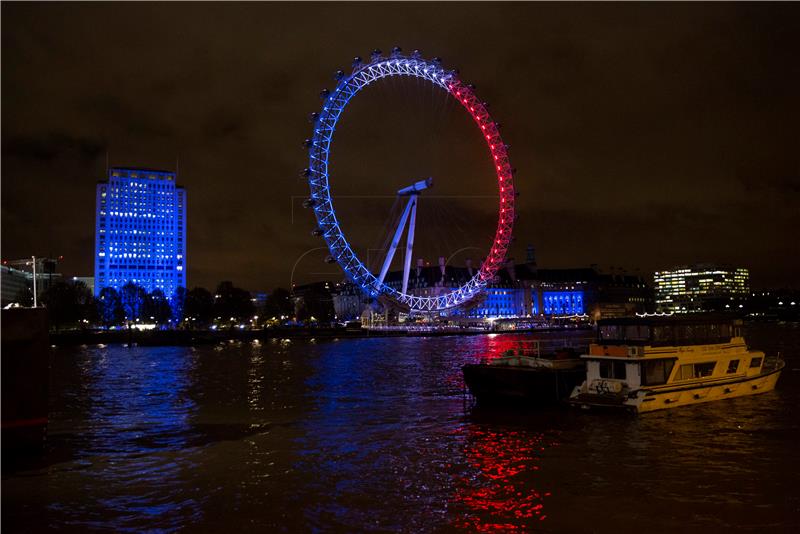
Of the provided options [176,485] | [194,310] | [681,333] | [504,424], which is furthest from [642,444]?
[194,310]

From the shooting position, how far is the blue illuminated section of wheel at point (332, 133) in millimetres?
75375

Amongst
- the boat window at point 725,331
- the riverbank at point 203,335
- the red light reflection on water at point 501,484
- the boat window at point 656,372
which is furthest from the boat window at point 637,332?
the riverbank at point 203,335

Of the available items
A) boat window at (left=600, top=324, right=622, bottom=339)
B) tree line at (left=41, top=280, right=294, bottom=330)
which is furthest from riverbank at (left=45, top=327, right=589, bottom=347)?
boat window at (left=600, top=324, right=622, bottom=339)

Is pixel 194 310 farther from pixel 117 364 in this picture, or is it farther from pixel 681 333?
pixel 681 333

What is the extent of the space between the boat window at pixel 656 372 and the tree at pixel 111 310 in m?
137

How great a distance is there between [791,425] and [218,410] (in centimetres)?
2468

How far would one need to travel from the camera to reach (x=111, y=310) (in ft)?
509

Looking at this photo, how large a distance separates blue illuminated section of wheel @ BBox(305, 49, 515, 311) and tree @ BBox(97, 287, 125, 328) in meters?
76.1

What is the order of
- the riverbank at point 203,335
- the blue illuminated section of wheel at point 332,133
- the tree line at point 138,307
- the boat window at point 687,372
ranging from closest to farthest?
1. the boat window at point 687,372
2. the blue illuminated section of wheel at point 332,133
3. the riverbank at point 203,335
4. the tree line at point 138,307

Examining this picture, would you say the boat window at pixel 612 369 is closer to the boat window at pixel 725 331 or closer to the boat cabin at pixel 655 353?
the boat cabin at pixel 655 353

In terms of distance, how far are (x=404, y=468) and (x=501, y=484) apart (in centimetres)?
317

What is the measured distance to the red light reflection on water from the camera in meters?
15.3

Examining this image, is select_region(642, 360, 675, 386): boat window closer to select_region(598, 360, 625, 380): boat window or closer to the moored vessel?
select_region(598, 360, 625, 380): boat window

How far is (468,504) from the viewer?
54.2 feet
